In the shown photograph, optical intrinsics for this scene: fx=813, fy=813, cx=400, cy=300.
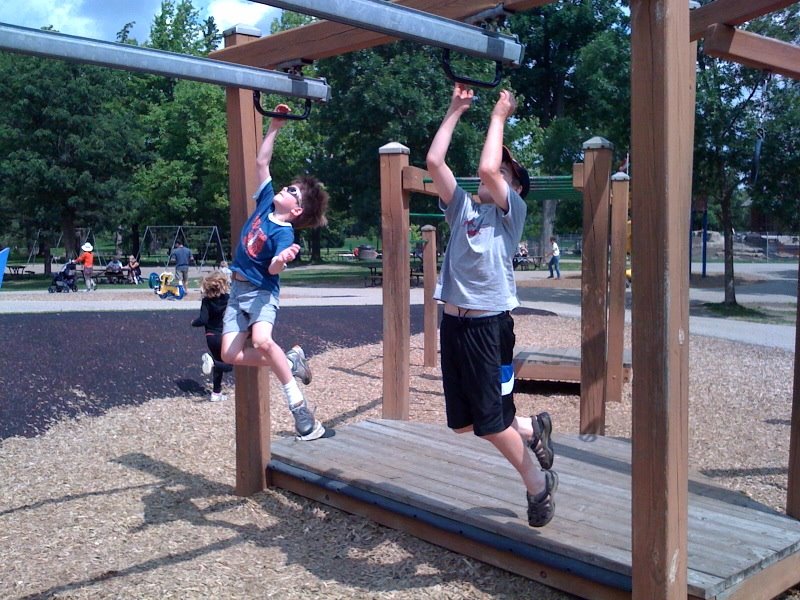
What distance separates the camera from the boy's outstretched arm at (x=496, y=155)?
10.2 feet

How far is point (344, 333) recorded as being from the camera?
11430 millimetres

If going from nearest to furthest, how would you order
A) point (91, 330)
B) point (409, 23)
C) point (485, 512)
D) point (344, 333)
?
point (409, 23) → point (485, 512) → point (91, 330) → point (344, 333)

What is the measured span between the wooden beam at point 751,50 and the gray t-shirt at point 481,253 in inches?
54.6

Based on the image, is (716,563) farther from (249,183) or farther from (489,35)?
(249,183)

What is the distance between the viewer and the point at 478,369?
10.7 feet

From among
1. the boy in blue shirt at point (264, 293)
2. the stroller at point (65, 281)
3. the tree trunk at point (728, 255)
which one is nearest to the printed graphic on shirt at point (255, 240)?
the boy in blue shirt at point (264, 293)

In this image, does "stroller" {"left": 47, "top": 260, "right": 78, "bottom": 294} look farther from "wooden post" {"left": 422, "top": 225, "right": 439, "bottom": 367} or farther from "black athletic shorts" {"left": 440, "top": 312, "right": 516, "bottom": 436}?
"black athletic shorts" {"left": 440, "top": 312, "right": 516, "bottom": 436}

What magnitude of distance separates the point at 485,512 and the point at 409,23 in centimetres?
218

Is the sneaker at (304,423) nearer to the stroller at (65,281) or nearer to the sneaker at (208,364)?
the sneaker at (208,364)

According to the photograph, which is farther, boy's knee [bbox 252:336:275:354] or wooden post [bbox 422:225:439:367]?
wooden post [bbox 422:225:439:367]

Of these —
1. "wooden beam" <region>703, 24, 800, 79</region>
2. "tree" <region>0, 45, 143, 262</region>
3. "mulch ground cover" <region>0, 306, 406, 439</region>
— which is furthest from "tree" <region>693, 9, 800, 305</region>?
"tree" <region>0, 45, 143, 262</region>

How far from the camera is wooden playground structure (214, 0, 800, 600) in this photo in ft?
8.60

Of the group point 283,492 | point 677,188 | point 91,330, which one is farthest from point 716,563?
point 91,330

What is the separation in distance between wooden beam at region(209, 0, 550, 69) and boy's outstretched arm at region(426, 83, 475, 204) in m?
0.40
